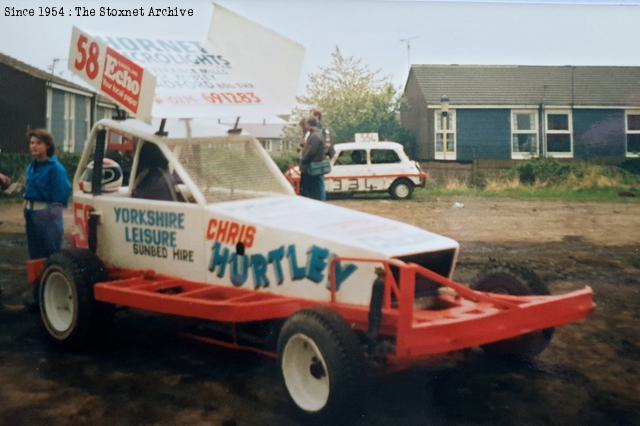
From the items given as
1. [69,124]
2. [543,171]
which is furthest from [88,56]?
[543,171]

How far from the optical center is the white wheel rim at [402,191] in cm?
997

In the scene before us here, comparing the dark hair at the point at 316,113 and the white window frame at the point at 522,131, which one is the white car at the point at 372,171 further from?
the white window frame at the point at 522,131

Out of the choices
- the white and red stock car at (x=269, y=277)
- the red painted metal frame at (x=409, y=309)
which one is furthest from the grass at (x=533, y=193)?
the red painted metal frame at (x=409, y=309)

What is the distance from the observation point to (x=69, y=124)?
22.1ft

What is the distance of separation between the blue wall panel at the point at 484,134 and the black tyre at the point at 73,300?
4.21 m

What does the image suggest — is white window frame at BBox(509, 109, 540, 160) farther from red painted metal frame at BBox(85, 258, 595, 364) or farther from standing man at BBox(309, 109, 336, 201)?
red painted metal frame at BBox(85, 258, 595, 364)

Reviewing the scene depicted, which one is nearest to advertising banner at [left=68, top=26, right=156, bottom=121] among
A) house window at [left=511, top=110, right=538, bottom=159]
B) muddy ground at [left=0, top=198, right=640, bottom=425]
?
muddy ground at [left=0, top=198, right=640, bottom=425]

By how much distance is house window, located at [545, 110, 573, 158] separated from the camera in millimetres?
7621

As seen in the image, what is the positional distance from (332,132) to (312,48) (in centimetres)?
257

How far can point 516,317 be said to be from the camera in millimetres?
3885

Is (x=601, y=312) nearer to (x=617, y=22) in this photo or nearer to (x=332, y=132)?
(x=617, y=22)

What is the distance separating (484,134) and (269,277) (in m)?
4.21

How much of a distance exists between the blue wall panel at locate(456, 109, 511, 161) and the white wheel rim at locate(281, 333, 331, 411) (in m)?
4.35

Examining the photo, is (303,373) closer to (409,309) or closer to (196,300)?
(409,309)
